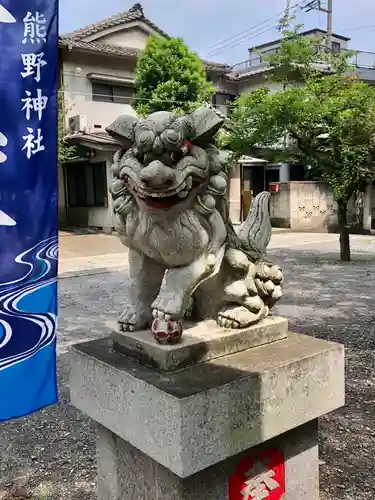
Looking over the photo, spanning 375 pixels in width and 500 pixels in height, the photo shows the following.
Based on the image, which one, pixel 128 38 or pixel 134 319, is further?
pixel 128 38

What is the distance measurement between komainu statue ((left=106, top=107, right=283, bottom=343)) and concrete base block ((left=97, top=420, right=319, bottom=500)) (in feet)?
1.65

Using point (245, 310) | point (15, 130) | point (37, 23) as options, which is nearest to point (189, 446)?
point (245, 310)

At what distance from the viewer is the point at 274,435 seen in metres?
1.84

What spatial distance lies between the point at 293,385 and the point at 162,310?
62cm

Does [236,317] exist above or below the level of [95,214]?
below

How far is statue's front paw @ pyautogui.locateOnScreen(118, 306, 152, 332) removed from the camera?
1997 millimetres

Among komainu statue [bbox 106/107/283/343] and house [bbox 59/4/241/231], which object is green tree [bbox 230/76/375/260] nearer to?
komainu statue [bbox 106/107/283/343]

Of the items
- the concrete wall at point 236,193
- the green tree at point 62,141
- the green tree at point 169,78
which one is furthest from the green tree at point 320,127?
the concrete wall at point 236,193

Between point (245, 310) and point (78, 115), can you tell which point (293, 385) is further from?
point (78, 115)

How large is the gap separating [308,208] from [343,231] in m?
6.05

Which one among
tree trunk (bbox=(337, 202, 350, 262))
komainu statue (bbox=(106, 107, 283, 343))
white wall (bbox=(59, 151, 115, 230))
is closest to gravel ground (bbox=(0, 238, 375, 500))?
komainu statue (bbox=(106, 107, 283, 343))

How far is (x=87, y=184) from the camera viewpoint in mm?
13945

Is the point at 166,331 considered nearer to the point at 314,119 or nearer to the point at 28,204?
the point at 28,204

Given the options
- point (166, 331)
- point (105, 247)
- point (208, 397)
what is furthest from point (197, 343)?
point (105, 247)
